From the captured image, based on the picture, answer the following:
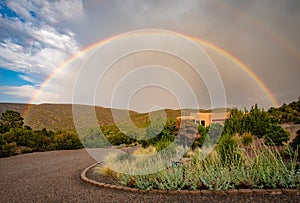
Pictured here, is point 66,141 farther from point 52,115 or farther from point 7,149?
point 52,115

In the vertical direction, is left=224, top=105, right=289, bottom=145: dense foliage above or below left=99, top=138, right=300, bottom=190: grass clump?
above

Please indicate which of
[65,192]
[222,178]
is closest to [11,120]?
[65,192]

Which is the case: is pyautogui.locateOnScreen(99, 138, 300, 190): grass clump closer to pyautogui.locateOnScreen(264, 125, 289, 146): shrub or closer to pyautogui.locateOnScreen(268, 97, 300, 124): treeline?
pyautogui.locateOnScreen(264, 125, 289, 146): shrub

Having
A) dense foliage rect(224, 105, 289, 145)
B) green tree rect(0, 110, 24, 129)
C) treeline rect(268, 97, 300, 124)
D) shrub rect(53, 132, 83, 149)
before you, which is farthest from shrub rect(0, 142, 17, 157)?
treeline rect(268, 97, 300, 124)

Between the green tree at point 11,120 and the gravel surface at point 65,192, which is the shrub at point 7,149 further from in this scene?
the green tree at point 11,120

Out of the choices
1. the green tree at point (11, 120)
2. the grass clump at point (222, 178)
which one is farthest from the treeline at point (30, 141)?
the grass clump at point (222, 178)

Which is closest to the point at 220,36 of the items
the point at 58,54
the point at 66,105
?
the point at 58,54

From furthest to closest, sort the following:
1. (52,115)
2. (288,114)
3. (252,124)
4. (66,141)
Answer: (52,115)
(288,114)
(252,124)
(66,141)

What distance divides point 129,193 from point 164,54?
10433 mm

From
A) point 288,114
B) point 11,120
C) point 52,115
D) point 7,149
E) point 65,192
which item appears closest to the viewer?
point 65,192

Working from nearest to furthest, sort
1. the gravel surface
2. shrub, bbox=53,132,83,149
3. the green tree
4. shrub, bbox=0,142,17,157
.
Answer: the gravel surface, shrub, bbox=0,142,17,157, shrub, bbox=53,132,83,149, the green tree

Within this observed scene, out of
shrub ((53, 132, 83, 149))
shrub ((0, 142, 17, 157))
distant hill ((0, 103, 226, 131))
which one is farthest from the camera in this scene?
distant hill ((0, 103, 226, 131))

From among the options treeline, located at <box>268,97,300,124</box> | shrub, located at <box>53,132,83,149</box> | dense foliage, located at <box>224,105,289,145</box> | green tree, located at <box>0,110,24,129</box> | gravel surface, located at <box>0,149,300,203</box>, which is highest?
treeline, located at <box>268,97,300,124</box>

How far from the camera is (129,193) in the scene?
15.6ft
